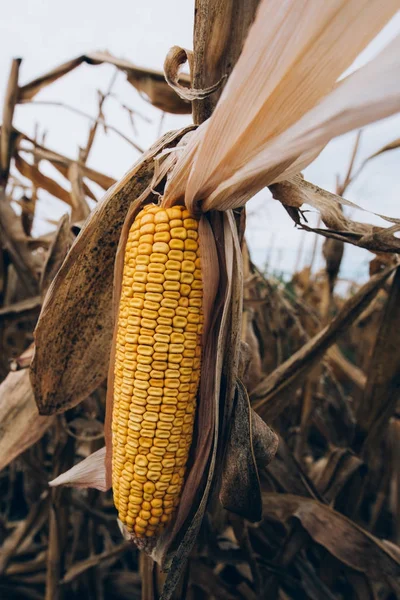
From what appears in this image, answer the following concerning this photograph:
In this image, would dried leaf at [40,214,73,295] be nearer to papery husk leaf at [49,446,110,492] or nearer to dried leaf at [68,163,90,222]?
dried leaf at [68,163,90,222]

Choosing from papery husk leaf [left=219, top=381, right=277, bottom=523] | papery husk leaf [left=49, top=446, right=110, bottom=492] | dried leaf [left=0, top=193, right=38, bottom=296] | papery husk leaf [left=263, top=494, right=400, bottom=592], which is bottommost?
papery husk leaf [left=263, top=494, right=400, bottom=592]

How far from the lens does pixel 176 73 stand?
2.65 feet

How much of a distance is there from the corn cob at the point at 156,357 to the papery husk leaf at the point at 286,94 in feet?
0.37

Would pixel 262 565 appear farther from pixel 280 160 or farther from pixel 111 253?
pixel 280 160

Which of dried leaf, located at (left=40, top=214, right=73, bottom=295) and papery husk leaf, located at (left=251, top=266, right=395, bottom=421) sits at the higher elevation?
dried leaf, located at (left=40, top=214, right=73, bottom=295)

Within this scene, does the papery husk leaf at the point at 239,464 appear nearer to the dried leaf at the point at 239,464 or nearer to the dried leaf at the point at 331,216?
the dried leaf at the point at 239,464

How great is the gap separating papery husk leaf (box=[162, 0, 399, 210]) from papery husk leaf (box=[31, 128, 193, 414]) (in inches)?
7.8

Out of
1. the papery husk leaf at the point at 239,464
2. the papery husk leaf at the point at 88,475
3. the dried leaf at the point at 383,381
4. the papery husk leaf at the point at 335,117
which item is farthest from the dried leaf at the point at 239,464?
the dried leaf at the point at 383,381

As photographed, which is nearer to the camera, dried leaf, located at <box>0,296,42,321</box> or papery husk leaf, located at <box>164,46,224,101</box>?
papery husk leaf, located at <box>164,46,224,101</box>

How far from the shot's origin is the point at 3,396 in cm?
114

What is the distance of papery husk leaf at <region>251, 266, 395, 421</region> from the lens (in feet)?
3.83

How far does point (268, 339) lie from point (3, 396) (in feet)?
3.62

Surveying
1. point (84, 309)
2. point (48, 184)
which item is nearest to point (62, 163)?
point (48, 184)

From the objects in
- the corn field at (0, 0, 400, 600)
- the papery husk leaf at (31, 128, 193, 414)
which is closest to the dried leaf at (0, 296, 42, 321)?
the corn field at (0, 0, 400, 600)
